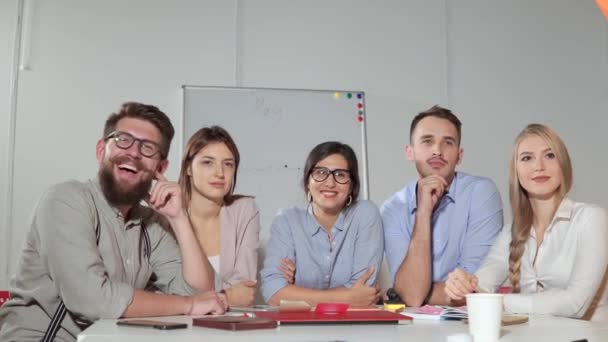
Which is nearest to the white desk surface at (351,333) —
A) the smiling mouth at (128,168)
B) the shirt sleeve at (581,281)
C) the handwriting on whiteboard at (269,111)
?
the shirt sleeve at (581,281)

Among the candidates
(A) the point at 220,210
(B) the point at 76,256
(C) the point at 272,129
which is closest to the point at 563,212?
(A) the point at 220,210

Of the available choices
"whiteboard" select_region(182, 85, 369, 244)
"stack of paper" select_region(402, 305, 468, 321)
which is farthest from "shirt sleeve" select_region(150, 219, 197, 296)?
"whiteboard" select_region(182, 85, 369, 244)

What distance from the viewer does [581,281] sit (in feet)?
7.28

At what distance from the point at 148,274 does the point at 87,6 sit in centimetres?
250

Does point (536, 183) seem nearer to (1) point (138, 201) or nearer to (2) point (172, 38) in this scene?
(1) point (138, 201)

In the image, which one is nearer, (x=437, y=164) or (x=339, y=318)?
(x=339, y=318)

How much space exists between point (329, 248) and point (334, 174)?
0.34 meters

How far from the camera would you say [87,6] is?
4.20 meters

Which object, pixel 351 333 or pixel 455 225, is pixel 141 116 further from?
pixel 455 225

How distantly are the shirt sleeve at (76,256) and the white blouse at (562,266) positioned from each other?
1279mm

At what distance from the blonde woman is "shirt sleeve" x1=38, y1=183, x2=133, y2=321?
109cm

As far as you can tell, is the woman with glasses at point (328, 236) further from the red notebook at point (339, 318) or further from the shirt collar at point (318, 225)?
the red notebook at point (339, 318)

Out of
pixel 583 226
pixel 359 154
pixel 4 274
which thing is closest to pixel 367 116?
pixel 359 154

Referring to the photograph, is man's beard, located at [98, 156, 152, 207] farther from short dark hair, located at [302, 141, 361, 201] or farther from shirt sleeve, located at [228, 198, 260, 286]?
short dark hair, located at [302, 141, 361, 201]
